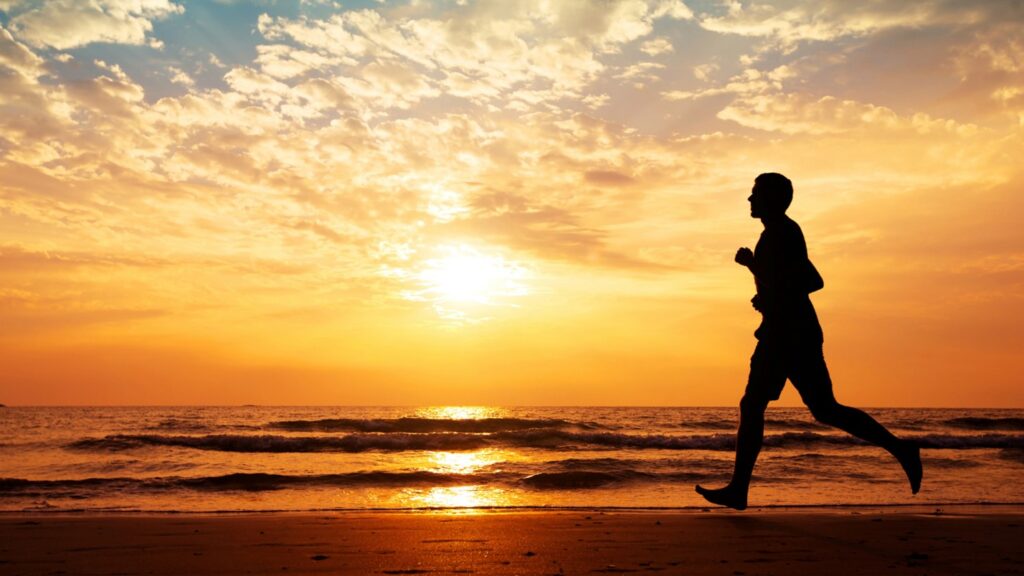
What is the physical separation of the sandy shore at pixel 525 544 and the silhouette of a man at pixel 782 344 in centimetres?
55

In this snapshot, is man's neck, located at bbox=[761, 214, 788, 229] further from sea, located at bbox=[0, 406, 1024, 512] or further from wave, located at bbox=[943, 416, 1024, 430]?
wave, located at bbox=[943, 416, 1024, 430]

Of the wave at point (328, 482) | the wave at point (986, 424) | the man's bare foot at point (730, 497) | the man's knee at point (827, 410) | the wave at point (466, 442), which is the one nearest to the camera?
the man's knee at point (827, 410)

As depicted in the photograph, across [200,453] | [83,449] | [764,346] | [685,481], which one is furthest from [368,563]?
[83,449]

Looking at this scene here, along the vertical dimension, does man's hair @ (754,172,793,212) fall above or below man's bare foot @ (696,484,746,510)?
above

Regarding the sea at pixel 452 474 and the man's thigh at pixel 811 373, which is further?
the sea at pixel 452 474

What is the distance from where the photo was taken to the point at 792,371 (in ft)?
16.4

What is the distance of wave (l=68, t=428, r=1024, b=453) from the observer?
21.5 m

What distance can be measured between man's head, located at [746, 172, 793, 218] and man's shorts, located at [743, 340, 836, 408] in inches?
34.8

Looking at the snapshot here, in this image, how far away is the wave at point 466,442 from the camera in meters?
21.5

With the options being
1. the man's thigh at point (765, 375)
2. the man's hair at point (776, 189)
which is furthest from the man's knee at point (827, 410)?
the man's hair at point (776, 189)

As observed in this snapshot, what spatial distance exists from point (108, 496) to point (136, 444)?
12.4m

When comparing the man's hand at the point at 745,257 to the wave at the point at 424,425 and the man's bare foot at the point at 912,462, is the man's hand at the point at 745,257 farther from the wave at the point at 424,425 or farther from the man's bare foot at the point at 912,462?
the wave at the point at 424,425

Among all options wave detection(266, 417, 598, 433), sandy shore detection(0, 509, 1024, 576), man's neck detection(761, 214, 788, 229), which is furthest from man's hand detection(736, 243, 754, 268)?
wave detection(266, 417, 598, 433)

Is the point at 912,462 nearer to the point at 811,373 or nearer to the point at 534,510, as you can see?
the point at 811,373
